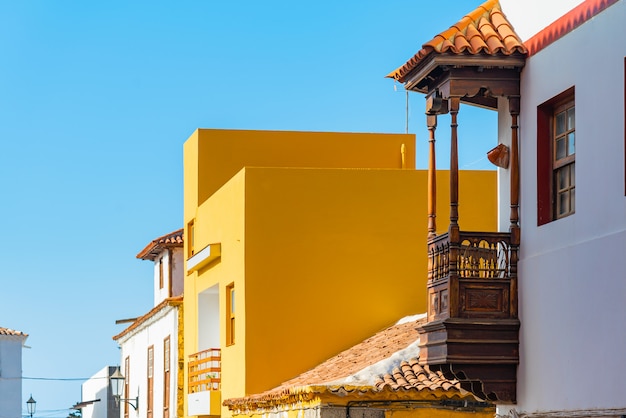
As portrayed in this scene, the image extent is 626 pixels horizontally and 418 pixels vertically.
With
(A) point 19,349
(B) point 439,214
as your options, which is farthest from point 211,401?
(A) point 19,349

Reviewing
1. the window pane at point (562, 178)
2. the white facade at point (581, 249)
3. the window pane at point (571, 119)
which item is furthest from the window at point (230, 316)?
the window pane at point (571, 119)

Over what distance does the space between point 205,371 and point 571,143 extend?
13.6m

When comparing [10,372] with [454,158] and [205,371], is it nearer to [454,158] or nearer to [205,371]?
[205,371]

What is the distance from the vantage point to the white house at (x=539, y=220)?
40.3 ft

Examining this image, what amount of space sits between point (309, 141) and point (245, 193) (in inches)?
142

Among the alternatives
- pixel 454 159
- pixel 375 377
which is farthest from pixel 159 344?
pixel 454 159

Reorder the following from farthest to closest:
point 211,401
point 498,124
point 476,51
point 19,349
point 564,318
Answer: point 19,349 → point 211,401 → point 498,124 → point 476,51 → point 564,318

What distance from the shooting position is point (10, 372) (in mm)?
49875

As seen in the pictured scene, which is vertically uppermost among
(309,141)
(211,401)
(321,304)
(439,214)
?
(309,141)

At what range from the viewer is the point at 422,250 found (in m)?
23.1

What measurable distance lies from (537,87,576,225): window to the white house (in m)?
0.01

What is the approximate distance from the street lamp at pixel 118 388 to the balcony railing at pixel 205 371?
7.87 metres

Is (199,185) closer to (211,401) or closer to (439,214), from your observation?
(211,401)

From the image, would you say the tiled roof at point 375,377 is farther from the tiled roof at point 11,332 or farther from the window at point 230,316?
the tiled roof at point 11,332
